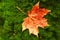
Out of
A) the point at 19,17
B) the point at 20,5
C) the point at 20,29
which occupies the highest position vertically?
the point at 20,5

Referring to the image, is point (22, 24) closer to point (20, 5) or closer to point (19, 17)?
point (19, 17)

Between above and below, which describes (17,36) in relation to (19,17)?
below

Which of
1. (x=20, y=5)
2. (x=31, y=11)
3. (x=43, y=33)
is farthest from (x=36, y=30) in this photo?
(x=20, y=5)
